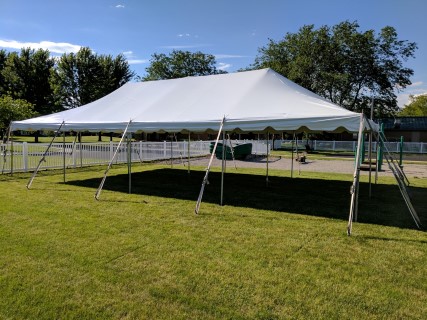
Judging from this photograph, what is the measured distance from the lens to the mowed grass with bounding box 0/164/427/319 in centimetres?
311

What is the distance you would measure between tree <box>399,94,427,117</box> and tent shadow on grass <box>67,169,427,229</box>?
6934cm

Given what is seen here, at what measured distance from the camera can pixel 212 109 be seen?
26.0ft

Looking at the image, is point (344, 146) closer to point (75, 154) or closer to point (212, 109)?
point (75, 154)

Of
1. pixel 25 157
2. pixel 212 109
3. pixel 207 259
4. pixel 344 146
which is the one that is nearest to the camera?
pixel 207 259

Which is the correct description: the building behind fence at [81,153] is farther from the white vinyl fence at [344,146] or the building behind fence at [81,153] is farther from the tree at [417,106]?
the tree at [417,106]

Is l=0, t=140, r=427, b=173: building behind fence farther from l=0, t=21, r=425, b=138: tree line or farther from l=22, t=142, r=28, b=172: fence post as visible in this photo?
l=0, t=21, r=425, b=138: tree line

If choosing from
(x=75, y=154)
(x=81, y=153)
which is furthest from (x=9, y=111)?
(x=75, y=154)

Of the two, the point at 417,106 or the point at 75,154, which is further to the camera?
the point at 417,106

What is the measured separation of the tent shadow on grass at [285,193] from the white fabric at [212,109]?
1674 mm

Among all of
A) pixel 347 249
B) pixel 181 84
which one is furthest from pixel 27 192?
pixel 347 249

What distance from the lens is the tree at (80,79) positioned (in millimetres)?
38156

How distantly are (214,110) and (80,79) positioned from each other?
35643mm

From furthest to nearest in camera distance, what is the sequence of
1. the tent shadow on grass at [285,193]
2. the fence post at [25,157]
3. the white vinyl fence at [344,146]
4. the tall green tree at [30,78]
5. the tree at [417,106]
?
the tree at [417,106]
the tall green tree at [30,78]
the white vinyl fence at [344,146]
the fence post at [25,157]
the tent shadow on grass at [285,193]

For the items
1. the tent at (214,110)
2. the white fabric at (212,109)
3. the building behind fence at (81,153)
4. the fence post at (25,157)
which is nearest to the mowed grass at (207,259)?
the tent at (214,110)
